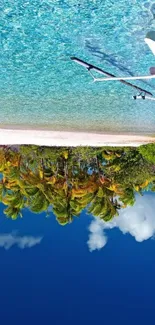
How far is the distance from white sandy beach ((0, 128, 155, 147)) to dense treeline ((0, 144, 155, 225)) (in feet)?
1.28

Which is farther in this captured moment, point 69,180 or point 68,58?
point 69,180

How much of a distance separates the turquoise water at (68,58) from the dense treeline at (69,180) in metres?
2.37

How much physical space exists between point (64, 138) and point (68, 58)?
209 inches

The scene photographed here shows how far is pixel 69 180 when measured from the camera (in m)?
15.2

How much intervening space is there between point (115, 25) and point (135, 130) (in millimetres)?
6414

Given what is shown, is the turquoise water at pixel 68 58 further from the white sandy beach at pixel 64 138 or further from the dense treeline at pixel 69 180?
the dense treeline at pixel 69 180

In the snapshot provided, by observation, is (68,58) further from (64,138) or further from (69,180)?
(69,180)

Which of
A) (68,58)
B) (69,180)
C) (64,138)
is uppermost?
(64,138)

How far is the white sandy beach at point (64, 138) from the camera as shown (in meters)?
A: 13.5

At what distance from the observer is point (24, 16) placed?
7203 millimetres

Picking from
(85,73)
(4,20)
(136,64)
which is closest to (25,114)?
(85,73)

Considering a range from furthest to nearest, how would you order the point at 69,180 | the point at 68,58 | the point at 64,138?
the point at 69,180 → the point at 64,138 → the point at 68,58

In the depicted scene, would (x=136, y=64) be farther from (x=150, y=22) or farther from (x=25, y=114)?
(x=25, y=114)

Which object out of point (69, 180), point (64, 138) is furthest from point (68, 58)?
point (69, 180)
